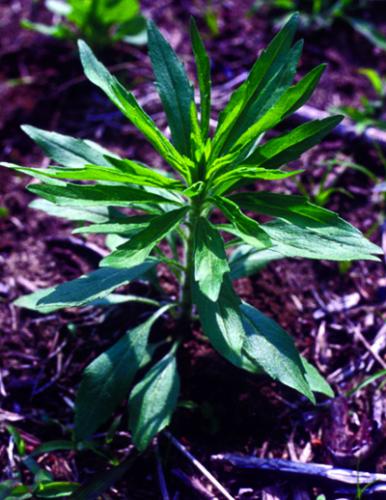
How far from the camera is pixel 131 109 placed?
84.9 inches

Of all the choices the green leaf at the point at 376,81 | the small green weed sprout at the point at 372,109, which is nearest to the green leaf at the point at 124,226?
the small green weed sprout at the point at 372,109

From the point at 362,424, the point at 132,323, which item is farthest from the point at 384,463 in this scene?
the point at 132,323

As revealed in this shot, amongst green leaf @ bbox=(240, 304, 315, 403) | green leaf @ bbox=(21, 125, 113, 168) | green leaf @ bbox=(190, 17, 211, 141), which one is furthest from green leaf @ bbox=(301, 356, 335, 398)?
green leaf @ bbox=(21, 125, 113, 168)

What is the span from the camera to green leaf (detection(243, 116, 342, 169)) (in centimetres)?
223

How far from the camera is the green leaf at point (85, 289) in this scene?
2252 mm

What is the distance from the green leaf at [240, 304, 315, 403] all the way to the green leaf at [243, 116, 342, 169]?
2.32ft

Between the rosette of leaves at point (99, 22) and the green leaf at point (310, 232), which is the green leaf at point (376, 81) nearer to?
the rosette of leaves at point (99, 22)

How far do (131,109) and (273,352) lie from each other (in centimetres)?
118

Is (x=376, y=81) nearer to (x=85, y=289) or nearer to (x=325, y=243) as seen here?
(x=325, y=243)

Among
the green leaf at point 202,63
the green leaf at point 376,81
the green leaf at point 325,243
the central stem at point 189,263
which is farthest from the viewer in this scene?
the green leaf at point 376,81

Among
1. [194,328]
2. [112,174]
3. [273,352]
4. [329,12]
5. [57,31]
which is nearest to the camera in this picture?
[112,174]

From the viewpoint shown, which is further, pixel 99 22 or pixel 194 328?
pixel 99 22

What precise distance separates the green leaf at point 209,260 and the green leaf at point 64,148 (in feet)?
2.18

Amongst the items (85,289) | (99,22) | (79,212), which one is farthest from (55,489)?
(99,22)
